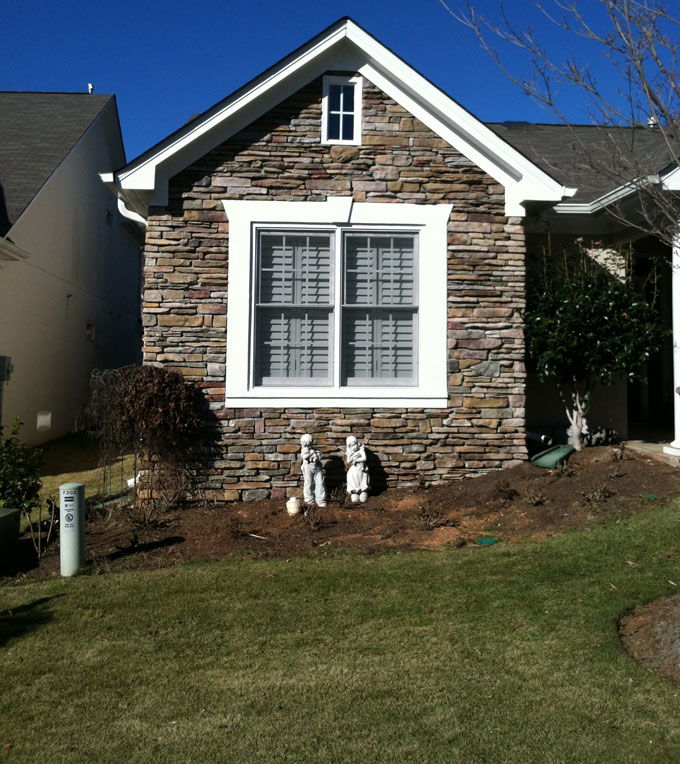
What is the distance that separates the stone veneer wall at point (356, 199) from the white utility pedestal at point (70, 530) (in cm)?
211

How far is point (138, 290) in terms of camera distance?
64.3 ft

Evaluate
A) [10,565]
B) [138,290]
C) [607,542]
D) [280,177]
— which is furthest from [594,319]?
[138,290]

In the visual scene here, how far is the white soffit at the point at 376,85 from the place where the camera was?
769 cm

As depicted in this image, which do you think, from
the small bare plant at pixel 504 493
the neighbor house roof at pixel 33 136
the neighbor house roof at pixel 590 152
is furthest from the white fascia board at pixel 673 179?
the neighbor house roof at pixel 33 136

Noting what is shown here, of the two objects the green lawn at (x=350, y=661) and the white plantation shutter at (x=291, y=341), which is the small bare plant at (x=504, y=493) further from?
the white plantation shutter at (x=291, y=341)

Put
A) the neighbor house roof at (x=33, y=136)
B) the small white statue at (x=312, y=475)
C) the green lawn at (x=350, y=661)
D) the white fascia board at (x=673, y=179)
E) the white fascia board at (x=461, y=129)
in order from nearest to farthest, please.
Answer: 1. the green lawn at (x=350, y=661)
2. the white fascia board at (x=673, y=179)
3. the small white statue at (x=312, y=475)
4. the white fascia board at (x=461, y=129)
5. the neighbor house roof at (x=33, y=136)

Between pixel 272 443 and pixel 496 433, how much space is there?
8.39 feet

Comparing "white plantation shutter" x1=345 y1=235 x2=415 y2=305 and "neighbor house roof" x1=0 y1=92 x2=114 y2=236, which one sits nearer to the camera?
"white plantation shutter" x1=345 y1=235 x2=415 y2=305

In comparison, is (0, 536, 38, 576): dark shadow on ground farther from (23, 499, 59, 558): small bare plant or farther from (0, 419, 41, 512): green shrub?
(0, 419, 41, 512): green shrub

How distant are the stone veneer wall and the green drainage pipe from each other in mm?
216

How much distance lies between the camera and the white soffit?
7688mm

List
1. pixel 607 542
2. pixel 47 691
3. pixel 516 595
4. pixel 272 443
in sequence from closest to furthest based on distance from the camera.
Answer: pixel 47 691 < pixel 516 595 < pixel 607 542 < pixel 272 443

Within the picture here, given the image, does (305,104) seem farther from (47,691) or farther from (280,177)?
(47,691)

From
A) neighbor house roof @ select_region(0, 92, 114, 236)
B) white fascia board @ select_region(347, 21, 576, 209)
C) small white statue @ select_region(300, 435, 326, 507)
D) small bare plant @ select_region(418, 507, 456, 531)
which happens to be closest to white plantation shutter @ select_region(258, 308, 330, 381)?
small white statue @ select_region(300, 435, 326, 507)
